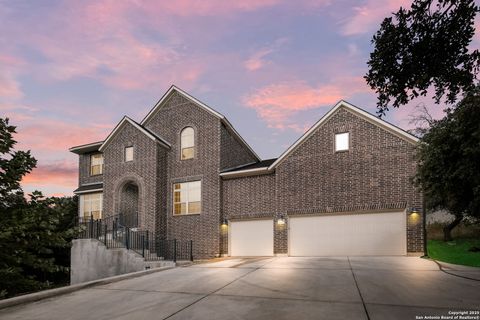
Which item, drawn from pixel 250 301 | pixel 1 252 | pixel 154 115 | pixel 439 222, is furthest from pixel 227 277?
pixel 439 222

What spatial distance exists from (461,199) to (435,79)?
8.34 m

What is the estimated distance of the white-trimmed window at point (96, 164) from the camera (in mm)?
24406

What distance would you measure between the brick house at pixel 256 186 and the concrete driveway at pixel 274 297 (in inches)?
241

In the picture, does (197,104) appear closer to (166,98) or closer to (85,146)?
(166,98)

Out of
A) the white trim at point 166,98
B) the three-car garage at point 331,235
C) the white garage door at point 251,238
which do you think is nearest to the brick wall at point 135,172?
the white trim at point 166,98

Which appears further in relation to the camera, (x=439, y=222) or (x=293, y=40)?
(x=439, y=222)

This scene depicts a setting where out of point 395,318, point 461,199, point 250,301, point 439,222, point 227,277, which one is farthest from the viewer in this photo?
point 439,222

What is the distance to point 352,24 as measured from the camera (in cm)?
1180

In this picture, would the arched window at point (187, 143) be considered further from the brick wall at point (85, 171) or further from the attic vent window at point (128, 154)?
the brick wall at point (85, 171)

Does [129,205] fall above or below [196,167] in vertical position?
below

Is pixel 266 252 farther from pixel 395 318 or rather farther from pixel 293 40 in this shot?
pixel 395 318

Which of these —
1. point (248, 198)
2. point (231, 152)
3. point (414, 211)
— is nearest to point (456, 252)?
point (414, 211)

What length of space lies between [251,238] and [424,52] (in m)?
14.1

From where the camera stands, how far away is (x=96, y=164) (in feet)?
80.9
